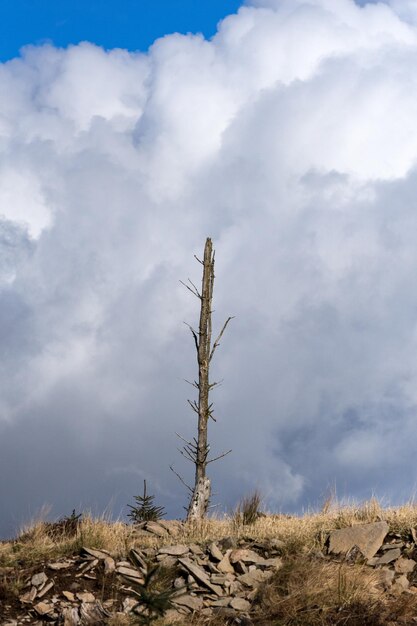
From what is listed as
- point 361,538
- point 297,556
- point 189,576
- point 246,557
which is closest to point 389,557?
point 361,538

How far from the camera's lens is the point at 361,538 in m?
15.0

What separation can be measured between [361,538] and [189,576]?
11.3ft

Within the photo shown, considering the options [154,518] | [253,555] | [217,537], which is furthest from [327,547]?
[154,518]

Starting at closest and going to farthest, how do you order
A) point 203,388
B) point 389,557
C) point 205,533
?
point 389,557 < point 205,533 < point 203,388

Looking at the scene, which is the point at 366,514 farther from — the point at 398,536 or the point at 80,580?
the point at 80,580

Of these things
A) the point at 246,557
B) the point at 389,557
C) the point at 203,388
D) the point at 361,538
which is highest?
the point at 203,388

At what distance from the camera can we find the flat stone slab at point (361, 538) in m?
14.8

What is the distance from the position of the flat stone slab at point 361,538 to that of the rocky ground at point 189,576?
0.02 metres

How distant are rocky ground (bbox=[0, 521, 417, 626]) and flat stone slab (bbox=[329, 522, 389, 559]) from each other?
0.02 m

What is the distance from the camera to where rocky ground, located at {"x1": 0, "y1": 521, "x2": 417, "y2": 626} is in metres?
12.8

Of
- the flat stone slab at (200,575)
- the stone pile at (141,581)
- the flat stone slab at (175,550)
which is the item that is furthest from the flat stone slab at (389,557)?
the flat stone slab at (175,550)

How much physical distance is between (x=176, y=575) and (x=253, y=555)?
1541 millimetres

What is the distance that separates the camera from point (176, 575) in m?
14.1

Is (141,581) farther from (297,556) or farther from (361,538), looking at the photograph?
(361,538)
